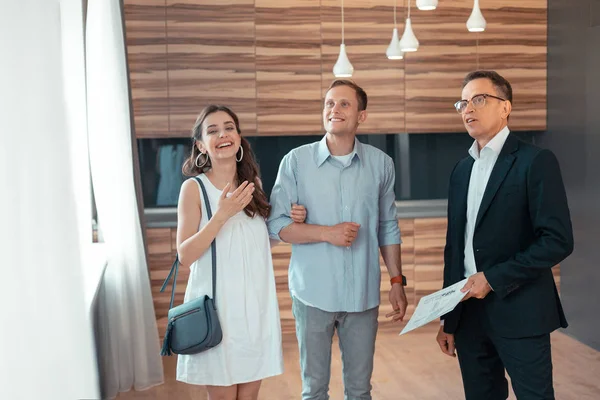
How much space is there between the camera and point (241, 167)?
2742 mm

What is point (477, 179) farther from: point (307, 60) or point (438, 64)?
point (438, 64)

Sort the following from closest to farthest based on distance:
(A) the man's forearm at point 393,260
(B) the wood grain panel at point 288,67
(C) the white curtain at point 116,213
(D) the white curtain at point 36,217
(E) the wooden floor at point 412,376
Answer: (D) the white curtain at point 36,217 → (A) the man's forearm at point 393,260 → (C) the white curtain at point 116,213 → (E) the wooden floor at point 412,376 → (B) the wood grain panel at point 288,67

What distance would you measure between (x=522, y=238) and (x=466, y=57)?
3799 mm

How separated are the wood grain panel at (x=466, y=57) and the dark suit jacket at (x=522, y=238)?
3.60m

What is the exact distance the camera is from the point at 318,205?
293 centimetres

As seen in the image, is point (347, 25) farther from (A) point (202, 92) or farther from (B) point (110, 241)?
(B) point (110, 241)

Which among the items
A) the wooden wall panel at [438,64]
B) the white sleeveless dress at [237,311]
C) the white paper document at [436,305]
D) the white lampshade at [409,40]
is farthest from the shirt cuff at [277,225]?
the wooden wall panel at [438,64]

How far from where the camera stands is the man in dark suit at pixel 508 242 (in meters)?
2.54

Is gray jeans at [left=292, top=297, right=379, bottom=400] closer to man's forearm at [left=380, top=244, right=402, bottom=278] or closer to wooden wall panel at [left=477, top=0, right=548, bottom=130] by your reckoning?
man's forearm at [left=380, top=244, right=402, bottom=278]

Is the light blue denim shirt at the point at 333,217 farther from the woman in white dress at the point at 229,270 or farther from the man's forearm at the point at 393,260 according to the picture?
the woman in white dress at the point at 229,270

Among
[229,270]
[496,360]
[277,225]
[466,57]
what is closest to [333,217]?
[277,225]

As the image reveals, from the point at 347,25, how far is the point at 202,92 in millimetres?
1257

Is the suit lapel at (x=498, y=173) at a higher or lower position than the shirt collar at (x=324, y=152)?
lower

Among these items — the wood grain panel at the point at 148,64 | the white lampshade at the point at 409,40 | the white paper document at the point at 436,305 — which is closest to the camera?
the white paper document at the point at 436,305
